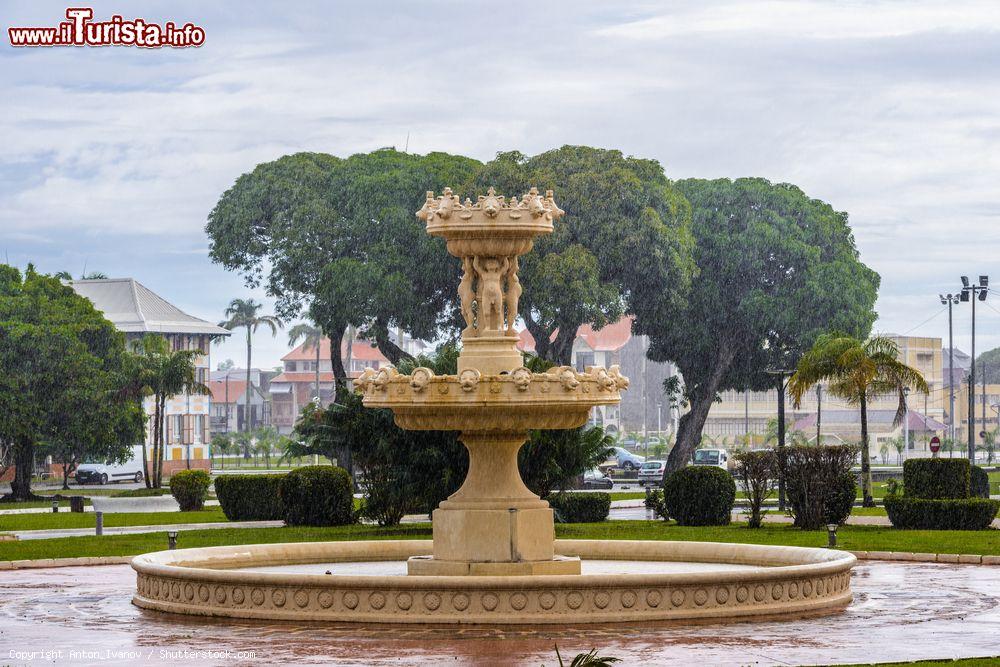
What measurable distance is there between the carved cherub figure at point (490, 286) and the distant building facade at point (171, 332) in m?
66.8

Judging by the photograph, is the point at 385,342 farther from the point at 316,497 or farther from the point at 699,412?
the point at 316,497

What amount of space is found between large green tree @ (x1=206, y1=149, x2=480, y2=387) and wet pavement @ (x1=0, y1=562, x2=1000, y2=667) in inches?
1632

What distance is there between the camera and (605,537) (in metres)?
30.2

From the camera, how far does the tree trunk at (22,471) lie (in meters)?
54.4

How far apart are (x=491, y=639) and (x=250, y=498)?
24451 mm

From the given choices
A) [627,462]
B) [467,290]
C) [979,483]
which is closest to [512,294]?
[467,290]

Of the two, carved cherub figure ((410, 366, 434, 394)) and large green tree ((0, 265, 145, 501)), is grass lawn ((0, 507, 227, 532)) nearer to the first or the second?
large green tree ((0, 265, 145, 501))

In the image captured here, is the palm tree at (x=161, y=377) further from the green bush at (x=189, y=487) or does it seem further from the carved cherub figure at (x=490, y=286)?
the carved cherub figure at (x=490, y=286)

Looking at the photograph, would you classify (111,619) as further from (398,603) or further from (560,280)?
(560,280)

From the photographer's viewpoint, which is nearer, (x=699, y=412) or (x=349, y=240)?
(x=349, y=240)

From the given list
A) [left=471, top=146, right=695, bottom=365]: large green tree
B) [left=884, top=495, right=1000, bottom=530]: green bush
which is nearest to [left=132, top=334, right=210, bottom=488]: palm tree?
[left=471, top=146, right=695, bottom=365]: large green tree

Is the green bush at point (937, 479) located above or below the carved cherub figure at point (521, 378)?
below

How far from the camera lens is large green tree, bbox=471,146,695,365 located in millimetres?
57344

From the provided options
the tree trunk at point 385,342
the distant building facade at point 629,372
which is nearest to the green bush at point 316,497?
the tree trunk at point 385,342
